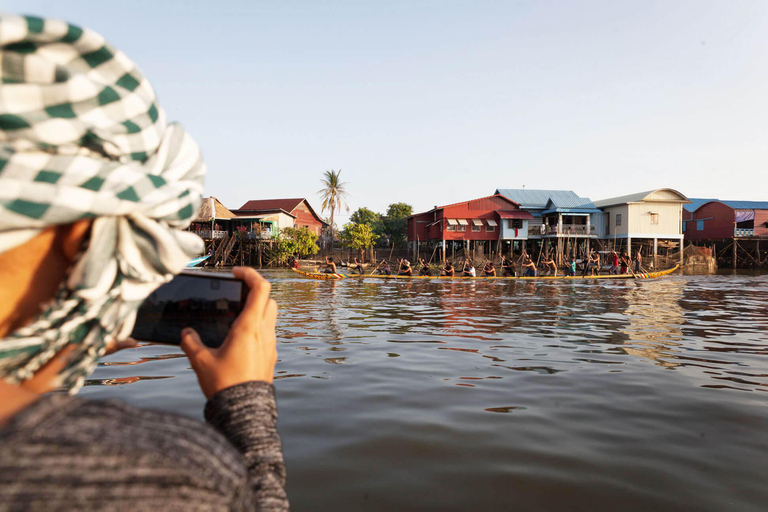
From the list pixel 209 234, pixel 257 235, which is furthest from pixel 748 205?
pixel 209 234

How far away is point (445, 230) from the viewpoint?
43.3 metres

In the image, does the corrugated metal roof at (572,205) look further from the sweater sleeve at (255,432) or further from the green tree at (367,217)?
the sweater sleeve at (255,432)

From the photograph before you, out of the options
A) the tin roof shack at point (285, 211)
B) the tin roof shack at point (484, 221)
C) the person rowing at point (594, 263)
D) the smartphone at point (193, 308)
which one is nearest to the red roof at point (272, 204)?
the tin roof shack at point (285, 211)

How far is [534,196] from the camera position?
4584cm

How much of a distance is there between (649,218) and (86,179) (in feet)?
154

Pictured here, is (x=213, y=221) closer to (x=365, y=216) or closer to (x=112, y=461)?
(x=365, y=216)

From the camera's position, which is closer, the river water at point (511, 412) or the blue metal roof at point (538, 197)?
the river water at point (511, 412)

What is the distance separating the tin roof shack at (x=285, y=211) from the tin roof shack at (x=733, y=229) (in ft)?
135

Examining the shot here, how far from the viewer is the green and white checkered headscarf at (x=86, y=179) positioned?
2.60 ft

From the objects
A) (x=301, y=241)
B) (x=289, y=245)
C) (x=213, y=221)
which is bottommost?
(x=289, y=245)

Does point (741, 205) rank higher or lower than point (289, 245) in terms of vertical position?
higher

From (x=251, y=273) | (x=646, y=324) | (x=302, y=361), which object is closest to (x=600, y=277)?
(x=646, y=324)

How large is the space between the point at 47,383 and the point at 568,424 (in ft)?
14.4

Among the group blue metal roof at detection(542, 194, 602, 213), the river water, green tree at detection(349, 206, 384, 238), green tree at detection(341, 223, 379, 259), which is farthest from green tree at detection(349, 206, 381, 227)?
the river water
